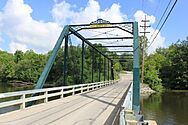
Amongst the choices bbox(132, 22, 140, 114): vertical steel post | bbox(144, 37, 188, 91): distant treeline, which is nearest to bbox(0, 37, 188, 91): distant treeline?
bbox(144, 37, 188, 91): distant treeline

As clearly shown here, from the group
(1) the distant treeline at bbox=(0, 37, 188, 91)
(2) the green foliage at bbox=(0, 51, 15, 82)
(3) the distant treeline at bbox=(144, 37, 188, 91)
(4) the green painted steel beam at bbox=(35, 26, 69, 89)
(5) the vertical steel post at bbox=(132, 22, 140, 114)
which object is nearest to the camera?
(5) the vertical steel post at bbox=(132, 22, 140, 114)

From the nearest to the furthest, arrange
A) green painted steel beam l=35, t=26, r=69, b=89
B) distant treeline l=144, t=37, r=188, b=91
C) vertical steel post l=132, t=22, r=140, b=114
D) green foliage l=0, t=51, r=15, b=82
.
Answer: vertical steel post l=132, t=22, r=140, b=114, green painted steel beam l=35, t=26, r=69, b=89, distant treeline l=144, t=37, r=188, b=91, green foliage l=0, t=51, r=15, b=82

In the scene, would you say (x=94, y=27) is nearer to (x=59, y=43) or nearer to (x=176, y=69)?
(x=59, y=43)

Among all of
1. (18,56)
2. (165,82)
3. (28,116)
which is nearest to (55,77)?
(165,82)

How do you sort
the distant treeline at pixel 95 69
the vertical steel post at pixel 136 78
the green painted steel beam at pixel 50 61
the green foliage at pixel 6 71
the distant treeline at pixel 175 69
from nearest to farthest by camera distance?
the vertical steel post at pixel 136 78
the green painted steel beam at pixel 50 61
the distant treeline at pixel 95 69
the distant treeline at pixel 175 69
the green foliage at pixel 6 71

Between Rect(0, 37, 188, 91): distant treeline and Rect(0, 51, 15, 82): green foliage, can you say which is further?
Rect(0, 51, 15, 82): green foliage

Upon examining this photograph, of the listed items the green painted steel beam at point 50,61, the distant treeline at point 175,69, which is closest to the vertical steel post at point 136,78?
the green painted steel beam at point 50,61

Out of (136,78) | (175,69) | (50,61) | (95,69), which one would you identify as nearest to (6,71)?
(95,69)

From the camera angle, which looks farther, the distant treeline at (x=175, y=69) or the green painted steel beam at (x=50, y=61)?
the distant treeline at (x=175, y=69)

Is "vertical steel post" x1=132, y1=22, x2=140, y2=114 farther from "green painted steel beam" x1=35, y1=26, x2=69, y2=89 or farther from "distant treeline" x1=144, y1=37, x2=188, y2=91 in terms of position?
"distant treeline" x1=144, y1=37, x2=188, y2=91

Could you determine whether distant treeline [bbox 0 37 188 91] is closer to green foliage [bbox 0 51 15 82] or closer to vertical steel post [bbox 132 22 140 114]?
green foliage [bbox 0 51 15 82]

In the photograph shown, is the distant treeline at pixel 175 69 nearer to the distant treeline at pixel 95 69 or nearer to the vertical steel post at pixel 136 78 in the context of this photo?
the distant treeline at pixel 95 69

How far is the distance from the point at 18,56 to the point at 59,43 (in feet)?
360

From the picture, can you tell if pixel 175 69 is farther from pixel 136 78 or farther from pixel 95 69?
pixel 136 78
